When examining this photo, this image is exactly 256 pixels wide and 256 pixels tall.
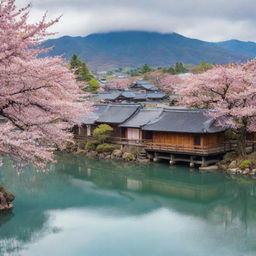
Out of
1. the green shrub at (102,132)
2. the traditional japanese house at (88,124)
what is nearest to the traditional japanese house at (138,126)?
the green shrub at (102,132)

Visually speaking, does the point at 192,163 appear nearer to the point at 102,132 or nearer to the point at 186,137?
the point at 186,137

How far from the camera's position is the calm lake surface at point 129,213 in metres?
14.2

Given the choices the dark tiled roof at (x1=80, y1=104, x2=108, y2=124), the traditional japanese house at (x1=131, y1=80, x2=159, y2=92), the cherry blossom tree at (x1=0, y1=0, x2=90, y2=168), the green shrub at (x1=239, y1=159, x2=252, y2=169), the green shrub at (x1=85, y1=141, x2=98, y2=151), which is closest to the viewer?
the cherry blossom tree at (x1=0, y1=0, x2=90, y2=168)

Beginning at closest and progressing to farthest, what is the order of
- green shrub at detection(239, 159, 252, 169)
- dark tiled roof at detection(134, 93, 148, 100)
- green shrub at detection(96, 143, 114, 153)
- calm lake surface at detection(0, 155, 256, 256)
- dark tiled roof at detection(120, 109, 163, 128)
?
calm lake surface at detection(0, 155, 256, 256), green shrub at detection(239, 159, 252, 169), dark tiled roof at detection(120, 109, 163, 128), green shrub at detection(96, 143, 114, 153), dark tiled roof at detection(134, 93, 148, 100)

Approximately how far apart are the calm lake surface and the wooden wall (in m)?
1.82

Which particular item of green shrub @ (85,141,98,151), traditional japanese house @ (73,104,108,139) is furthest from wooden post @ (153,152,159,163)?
traditional japanese house @ (73,104,108,139)

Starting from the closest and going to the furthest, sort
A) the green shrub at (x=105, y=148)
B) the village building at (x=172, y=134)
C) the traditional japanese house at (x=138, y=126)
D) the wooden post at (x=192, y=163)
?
1. the village building at (x=172, y=134)
2. the wooden post at (x=192, y=163)
3. the traditional japanese house at (x=138, y=126)
4. the green shrub at (x=105, y=148)

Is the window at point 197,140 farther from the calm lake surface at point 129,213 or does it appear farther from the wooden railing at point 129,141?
the wooden railing at point 129,141

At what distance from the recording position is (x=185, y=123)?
27.6 metres

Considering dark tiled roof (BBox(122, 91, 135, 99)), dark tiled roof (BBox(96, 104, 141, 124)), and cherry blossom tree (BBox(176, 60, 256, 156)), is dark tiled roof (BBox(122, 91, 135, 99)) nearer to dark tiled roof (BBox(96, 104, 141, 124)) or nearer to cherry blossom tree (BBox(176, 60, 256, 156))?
dark tiled roof (BBox(96, 104, 141, 124))

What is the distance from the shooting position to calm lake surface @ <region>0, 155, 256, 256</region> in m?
14.2

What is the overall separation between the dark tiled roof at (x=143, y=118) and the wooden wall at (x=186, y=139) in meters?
2.25

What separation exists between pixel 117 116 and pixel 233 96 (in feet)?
36.1

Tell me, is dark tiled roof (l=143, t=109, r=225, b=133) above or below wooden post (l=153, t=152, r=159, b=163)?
above
